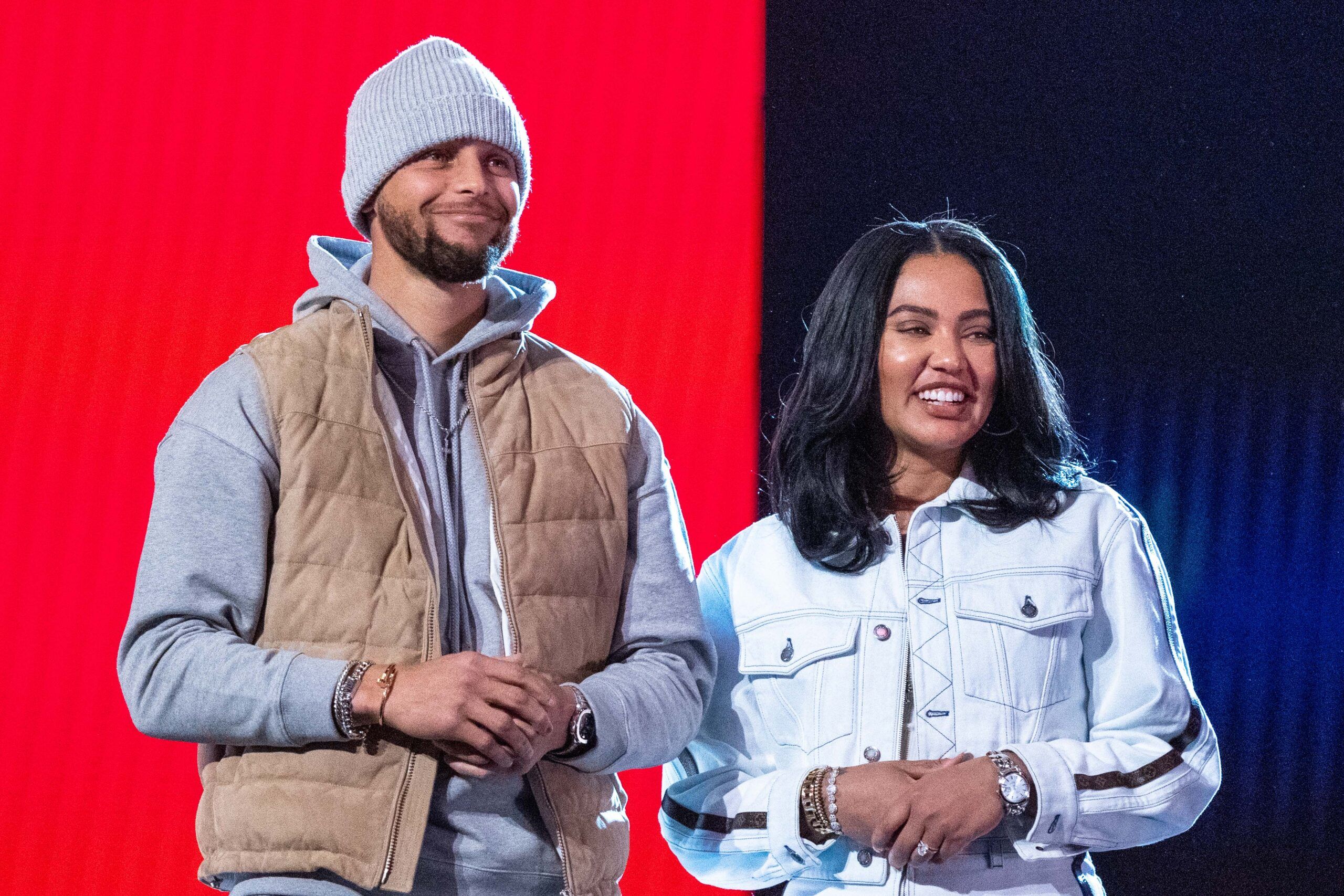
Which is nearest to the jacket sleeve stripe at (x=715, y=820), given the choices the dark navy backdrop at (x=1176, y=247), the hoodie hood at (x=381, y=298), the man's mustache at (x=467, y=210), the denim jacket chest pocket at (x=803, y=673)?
the denim jacket chest pocket at (x=803, y=673)

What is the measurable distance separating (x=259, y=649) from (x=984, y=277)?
3.72ft

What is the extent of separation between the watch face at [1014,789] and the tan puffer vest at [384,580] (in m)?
0.48

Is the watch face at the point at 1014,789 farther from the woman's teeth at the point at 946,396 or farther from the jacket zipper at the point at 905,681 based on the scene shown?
the woman's teeth at the point at 946,396

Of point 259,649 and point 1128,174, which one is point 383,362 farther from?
point 1128,174

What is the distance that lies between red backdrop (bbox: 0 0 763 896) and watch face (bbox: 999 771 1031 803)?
3.10ft

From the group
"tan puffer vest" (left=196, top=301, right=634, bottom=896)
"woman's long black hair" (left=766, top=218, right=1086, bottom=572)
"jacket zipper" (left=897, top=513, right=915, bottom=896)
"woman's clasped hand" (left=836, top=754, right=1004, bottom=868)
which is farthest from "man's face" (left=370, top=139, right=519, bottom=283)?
"woman's clasped hand" (left=836, top=754, right=1004, bottom=868)

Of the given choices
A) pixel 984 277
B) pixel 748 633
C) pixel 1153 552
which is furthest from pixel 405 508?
pixel 1153 552

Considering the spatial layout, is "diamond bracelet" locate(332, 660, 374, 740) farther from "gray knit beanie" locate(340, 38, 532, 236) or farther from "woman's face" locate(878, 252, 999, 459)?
"woman's face" locate(878, 252, 999, 459)

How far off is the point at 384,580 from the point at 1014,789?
801 mm

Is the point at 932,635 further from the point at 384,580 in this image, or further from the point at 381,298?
the point at 381,298

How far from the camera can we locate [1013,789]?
169cm

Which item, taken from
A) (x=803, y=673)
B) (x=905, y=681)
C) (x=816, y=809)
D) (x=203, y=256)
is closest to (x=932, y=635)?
(x=905, y=681)

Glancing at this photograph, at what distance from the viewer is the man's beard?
1838mm

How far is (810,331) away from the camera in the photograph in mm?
2094
